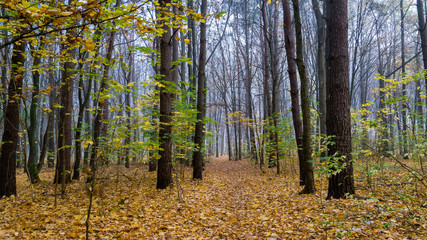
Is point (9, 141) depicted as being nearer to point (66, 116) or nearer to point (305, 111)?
point (66, 116)

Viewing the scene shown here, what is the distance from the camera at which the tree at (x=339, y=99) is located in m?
4.68

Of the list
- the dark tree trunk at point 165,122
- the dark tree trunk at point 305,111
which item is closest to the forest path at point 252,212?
the dark tree trunk at point 305,111

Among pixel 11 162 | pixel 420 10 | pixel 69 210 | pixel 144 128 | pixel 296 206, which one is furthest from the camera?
pixel 420 10

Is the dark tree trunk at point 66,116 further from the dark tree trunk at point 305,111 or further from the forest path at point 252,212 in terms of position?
the dark tree trunk at point 305,111

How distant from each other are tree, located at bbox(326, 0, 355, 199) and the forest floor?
485 millimetres

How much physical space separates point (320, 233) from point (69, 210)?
4801 mm

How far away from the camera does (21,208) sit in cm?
480

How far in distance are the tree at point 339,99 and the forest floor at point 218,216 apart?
49 centimetres

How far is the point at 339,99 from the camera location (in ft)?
15.6

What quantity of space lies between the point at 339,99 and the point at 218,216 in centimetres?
363

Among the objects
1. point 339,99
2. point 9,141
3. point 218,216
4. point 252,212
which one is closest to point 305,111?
point 339,99

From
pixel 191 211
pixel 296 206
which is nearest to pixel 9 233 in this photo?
pixel 191 211

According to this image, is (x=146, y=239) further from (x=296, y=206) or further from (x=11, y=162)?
(x=11, y=162)

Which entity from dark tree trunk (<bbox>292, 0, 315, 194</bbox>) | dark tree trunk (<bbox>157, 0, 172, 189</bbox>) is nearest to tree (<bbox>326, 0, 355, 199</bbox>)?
dark tree trunk (<bbox>292, 0, 315, 194</bbox>)
